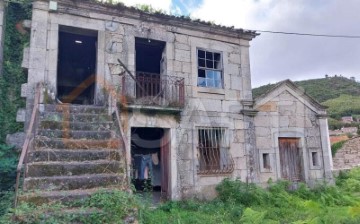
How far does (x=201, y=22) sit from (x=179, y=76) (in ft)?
6.27

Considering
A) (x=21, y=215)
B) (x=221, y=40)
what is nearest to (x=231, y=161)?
(x=221, y=40)

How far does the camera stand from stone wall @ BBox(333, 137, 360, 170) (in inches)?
708

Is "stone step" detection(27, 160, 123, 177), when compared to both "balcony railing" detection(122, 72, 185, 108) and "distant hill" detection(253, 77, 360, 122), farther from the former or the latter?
"distant hill" detection(253, 77, 360, 122)

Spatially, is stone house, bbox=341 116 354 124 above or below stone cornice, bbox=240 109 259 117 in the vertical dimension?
above

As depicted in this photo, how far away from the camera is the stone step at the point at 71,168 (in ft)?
17.6

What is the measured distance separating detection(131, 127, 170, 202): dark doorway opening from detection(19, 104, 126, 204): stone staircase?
2.08 m

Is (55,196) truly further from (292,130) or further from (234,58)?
(292,130)

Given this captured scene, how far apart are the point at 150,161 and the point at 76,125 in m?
3.14

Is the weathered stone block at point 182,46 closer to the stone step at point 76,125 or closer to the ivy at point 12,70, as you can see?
the stone step at point 76,125

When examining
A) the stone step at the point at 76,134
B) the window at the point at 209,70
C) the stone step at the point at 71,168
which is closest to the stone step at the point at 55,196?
the stone step at the point at 71,168

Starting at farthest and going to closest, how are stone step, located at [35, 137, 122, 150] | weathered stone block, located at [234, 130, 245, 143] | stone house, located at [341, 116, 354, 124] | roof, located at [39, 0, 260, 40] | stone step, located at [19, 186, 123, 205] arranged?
1. stone house, located at [341, 116, 354, 124]
2. weathered stone block, located at [234, 130, 245, 143]
3. roof, located at [39, 0, 260, 40]
4. stone step, located at [35, 137, 122, 150]
5. stone step, located at [19, 186, 123, 205]

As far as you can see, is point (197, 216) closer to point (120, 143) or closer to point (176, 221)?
point (176, 221)

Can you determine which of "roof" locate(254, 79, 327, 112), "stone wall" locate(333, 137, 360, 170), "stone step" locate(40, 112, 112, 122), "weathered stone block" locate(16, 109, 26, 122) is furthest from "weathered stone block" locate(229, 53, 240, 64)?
"stone wall" locate(333, 137, 360, 170)

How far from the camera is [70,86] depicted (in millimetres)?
12367
